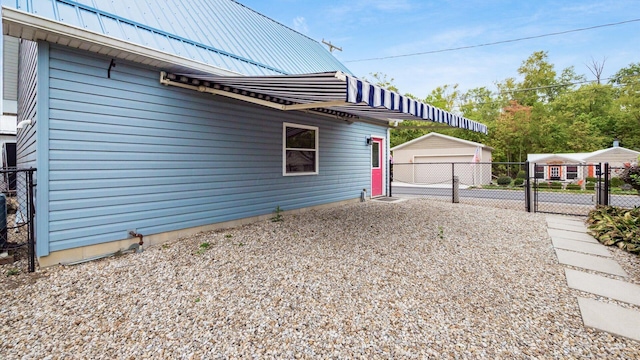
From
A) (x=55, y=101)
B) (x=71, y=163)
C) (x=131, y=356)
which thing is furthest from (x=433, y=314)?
(x=55, y=101)

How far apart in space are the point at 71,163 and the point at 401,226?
5294 millimetres

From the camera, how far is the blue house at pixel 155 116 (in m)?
3.56

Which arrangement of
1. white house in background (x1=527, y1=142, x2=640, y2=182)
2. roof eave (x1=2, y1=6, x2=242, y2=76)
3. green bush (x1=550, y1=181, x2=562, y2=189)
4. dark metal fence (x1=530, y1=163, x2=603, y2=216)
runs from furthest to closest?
1. white house in background (x1=527, y1=142, x2=640, y2=182)
2. green bush (x1=550, y1=181, x2=562, y2=189)
3. dark metal fence (x1=530, y1=163, x2=603, y2=216)
4. roof eave (x1=2, y1=6, x2=242, y2=76)

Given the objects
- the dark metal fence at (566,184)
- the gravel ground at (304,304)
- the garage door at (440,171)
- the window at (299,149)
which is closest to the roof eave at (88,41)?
the window at (299,149)

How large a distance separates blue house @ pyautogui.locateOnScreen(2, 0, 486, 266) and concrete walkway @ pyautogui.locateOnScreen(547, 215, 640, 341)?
111 inches

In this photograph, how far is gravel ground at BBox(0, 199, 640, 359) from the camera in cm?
214

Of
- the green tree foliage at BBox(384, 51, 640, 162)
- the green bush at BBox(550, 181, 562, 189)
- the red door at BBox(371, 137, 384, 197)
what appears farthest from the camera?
the green tree foliage at BBox(384, 51, 640, 162)

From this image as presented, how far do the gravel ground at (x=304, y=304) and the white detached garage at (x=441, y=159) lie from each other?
16108mm

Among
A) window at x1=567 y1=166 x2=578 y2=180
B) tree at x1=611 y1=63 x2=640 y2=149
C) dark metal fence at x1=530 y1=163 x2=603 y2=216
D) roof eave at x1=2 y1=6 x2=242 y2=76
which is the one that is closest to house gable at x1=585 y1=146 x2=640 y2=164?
dark metal fence at x1=530 y1=163 x2=603 y2=216

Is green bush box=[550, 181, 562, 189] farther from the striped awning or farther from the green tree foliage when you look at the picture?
the striped awning

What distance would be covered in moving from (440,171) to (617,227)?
15.7 m

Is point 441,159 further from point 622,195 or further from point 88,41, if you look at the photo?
point 88,41

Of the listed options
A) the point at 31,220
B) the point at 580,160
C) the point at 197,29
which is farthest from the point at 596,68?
the point at 31,220

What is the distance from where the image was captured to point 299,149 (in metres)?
7.18
